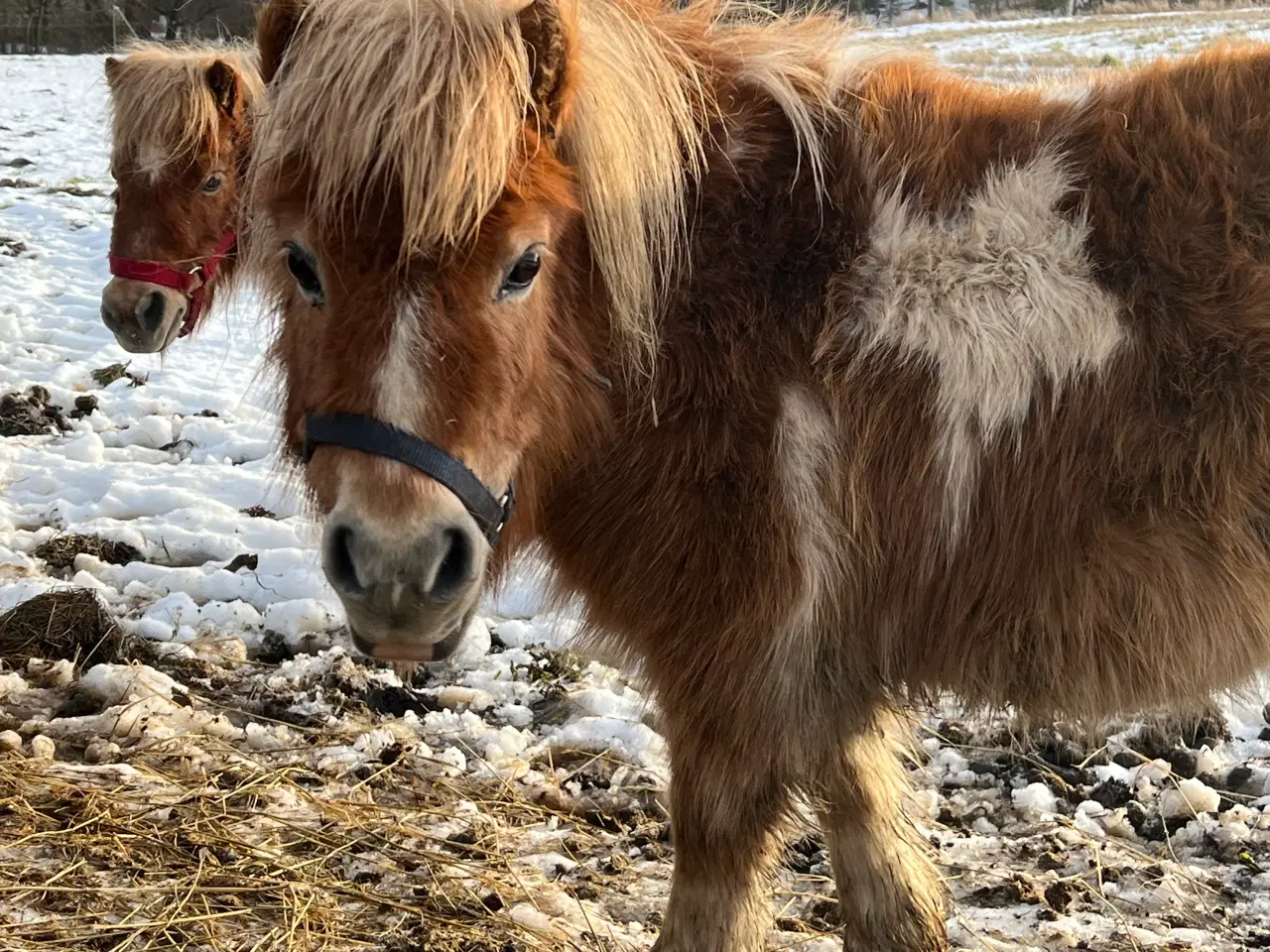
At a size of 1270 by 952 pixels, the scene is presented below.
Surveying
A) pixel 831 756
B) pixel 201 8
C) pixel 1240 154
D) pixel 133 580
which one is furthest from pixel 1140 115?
pixel 201 8

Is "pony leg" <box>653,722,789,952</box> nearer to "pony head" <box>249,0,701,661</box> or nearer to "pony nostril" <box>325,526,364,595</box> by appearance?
"pony head" <box>249,0,701,661</box>

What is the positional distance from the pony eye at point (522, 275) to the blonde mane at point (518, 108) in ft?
0.37

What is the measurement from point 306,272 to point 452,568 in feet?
1.93

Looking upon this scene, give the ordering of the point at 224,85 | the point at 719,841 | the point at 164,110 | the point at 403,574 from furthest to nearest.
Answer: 1. the point at 224,85
2. the point at 164,110
3. the point at 719,841
4. the point at 403,574

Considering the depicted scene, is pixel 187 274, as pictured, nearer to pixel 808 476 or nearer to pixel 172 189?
pixel 172 189

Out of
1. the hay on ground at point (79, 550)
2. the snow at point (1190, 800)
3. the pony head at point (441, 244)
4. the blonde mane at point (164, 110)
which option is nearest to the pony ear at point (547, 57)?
the pony head at point (441, 244)

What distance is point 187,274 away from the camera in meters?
3.81

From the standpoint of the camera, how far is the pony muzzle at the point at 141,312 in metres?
3.70

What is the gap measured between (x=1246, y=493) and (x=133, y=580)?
146 inches

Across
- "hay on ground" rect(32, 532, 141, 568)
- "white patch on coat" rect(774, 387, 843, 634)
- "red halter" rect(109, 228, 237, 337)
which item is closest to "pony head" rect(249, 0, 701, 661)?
"white patch on coat" rect(774, 387, 843, 634)

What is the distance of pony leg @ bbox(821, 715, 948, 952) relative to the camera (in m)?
2.37

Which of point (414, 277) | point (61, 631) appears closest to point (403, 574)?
point (414, 277)

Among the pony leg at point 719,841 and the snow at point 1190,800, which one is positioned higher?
the pony leg at point 719,841

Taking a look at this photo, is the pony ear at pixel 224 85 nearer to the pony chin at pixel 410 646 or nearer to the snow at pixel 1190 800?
the pony chin at pixel 410 646
